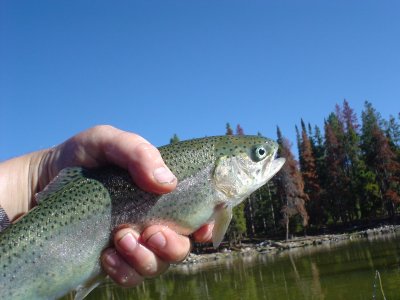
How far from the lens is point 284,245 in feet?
268

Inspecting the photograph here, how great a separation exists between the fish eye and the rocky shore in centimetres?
7200

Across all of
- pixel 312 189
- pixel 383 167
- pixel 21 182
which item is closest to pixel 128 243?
pixel 21 182

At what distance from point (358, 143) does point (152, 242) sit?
10180 centimetres

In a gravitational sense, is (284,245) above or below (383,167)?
below

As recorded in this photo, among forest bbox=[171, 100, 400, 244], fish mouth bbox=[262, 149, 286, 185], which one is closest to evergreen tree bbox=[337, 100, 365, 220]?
forest bbox=[171, 100, 400, 244]

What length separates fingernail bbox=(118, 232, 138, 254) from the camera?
18.0 ft

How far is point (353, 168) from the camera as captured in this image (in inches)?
3883

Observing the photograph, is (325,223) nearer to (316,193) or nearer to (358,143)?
(316,193)

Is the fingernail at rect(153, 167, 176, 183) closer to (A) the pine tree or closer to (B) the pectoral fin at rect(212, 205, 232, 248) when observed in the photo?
(B) the pectoral fin at rect(212, 205, 232, 248)

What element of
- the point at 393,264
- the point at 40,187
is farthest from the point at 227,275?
the point at 40,187

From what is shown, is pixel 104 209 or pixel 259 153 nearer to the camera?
pixel 104 209

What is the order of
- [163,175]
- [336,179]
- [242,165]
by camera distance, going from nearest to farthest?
[163,175], [242,165], [336,179]

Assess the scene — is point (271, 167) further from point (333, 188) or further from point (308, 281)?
point (333, 188)

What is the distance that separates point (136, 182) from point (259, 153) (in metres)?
1.83
